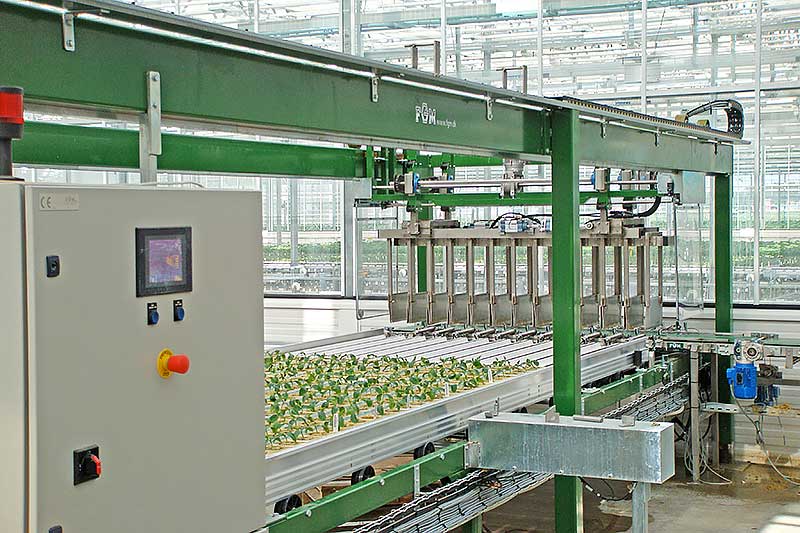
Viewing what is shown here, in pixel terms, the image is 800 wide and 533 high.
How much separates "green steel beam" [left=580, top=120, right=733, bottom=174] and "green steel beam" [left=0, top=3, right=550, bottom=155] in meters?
→ 1.21

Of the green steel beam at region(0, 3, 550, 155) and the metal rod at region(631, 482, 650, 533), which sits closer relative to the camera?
the green steel beam at region(0, 3, 550, 155)

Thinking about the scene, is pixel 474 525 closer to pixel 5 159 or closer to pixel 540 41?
pixel 5 159

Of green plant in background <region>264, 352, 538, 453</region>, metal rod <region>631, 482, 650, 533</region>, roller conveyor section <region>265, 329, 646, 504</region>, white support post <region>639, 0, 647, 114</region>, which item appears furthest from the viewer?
white support post <region>639, 0, 647, 114</region>

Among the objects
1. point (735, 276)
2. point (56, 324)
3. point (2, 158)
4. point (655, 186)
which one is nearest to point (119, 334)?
point (56, 324)

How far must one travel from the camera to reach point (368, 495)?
149 inches

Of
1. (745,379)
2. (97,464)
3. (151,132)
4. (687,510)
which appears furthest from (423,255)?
(97,464)

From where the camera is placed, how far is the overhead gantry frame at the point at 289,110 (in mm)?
2576

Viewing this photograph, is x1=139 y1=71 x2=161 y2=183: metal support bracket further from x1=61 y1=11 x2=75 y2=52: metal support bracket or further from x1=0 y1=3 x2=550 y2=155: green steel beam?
x1=61 y1=11 x2=75 y2=52: metal support bracket

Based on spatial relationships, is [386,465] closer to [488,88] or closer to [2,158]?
[488,88]

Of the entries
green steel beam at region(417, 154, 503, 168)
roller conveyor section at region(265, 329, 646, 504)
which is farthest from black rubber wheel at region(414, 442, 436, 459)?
green steel beam at region(417, 154, 503, 168)

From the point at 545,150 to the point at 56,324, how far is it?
3.27 m

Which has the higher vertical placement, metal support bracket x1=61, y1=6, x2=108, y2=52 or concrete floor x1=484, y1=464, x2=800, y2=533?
metal support bracket x1=61, y1=6, x2=108, y2=52

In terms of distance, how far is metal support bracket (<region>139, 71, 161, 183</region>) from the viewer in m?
2.72

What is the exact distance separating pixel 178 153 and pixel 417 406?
1.82 metres
